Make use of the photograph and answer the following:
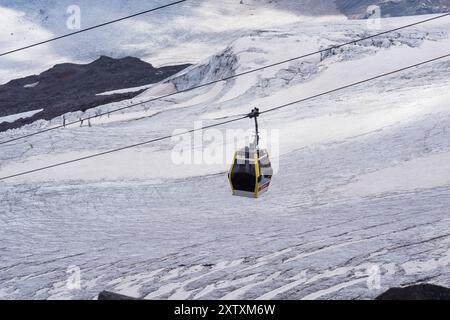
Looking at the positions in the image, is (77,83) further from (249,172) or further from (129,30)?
(249,172)

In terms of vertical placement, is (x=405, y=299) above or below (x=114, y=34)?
below

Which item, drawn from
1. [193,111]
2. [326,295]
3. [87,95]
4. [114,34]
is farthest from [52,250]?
[114,34]

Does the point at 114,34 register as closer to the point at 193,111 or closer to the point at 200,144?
the point at 193,111

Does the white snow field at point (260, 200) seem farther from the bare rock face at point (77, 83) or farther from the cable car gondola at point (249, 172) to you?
the bare rock face at point (77, 83)

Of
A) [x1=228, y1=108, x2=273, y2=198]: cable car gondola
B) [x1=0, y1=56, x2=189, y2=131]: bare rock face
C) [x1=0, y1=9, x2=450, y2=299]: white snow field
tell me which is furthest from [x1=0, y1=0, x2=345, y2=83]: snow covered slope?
[x1=228, y1=108, x2=273, y2=198]: cable car gondola

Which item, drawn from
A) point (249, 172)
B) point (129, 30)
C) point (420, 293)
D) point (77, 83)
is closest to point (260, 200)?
point (249, 172)

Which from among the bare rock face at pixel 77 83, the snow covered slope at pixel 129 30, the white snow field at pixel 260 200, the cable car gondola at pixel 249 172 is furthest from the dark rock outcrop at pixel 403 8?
the cable car gondola at pixel 249 172
